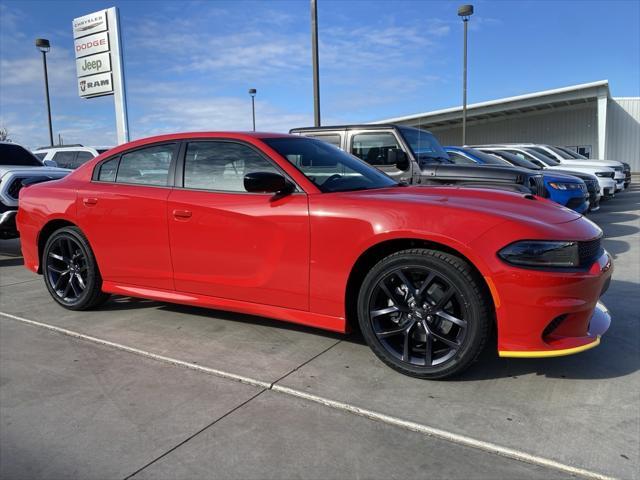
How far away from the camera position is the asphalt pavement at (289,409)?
2273 mm

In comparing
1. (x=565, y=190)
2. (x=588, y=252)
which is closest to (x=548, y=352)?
(x=588, y=252)

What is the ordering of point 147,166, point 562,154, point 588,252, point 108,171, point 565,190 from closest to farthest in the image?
1. point 588,252
2. point 147,166
3. point 108,171
4. point 565,190
5. point 562,154

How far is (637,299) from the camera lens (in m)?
4.62

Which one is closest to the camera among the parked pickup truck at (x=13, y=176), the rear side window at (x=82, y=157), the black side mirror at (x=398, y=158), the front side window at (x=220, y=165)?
the front side window at (x=220, y=165)

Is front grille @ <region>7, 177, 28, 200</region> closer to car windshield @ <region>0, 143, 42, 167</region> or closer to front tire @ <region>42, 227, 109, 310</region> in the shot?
car windshield @ <region>0, 143, 42, 167</region>

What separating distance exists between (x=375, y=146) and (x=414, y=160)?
0.68 meters

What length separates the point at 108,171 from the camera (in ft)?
14.7

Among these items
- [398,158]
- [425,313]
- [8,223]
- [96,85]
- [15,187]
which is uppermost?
[96,85]

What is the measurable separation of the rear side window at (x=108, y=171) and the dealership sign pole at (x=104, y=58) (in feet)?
35.7

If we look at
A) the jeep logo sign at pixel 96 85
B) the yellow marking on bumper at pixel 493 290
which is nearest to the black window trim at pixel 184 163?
the yellow marking on bumper at pixel 493 290

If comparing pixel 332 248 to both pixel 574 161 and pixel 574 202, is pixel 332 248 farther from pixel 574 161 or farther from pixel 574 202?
pixel 574 161

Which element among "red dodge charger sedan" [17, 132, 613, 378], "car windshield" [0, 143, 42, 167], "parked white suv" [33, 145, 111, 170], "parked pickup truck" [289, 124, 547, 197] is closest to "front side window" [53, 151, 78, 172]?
"parked white suv" [33, 145, 111, 170]

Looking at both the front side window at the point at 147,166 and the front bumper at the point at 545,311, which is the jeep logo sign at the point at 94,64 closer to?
the front side window at the point at 147,166

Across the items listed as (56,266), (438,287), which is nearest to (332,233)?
(438,287)
